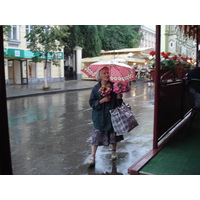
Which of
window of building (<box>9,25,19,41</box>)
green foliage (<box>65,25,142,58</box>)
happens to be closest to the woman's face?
window of building (<box>9,25,19,41</box>)

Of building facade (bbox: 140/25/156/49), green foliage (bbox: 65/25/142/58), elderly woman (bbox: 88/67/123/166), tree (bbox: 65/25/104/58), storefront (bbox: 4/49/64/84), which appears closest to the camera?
elderly woman (bbox: 88/67/123/166)

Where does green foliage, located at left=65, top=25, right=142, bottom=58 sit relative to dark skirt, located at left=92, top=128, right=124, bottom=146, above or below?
above

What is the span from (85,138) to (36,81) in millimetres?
21012

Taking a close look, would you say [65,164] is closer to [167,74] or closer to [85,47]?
[167,74]

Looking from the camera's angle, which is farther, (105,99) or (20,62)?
(20,62)

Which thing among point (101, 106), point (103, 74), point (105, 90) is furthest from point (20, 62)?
point (105, 90)

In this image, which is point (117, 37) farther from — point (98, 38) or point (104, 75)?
point (104, 75)

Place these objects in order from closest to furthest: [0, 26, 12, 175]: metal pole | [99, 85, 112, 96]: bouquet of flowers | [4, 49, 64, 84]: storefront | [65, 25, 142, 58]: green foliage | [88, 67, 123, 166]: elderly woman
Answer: [0, 26, 12, 175]: metal pole
[99, 85, 112, 96]: bouquet of flowers
[88, 67, 123, 166]: elderly woman
[4, 49, 64, 84]: storefront
[65, 25, 142, 58]: green foliage

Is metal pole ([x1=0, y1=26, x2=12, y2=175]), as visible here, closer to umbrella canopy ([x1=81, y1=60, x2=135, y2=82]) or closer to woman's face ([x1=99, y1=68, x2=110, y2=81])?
woman's face ([x1=99, y1=68, x2=110, y2=81])

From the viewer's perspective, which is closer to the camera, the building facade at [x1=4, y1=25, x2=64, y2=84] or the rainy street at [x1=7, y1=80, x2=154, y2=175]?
the rainy street at [x1=7, y1=80, x2=154, y2=175]

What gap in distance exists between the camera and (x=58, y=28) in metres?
18.9

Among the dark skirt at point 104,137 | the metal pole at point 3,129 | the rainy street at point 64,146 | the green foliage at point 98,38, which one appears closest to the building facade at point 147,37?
the green foliage at point 98,38

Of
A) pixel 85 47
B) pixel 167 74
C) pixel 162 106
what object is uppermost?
pixel 85 47
